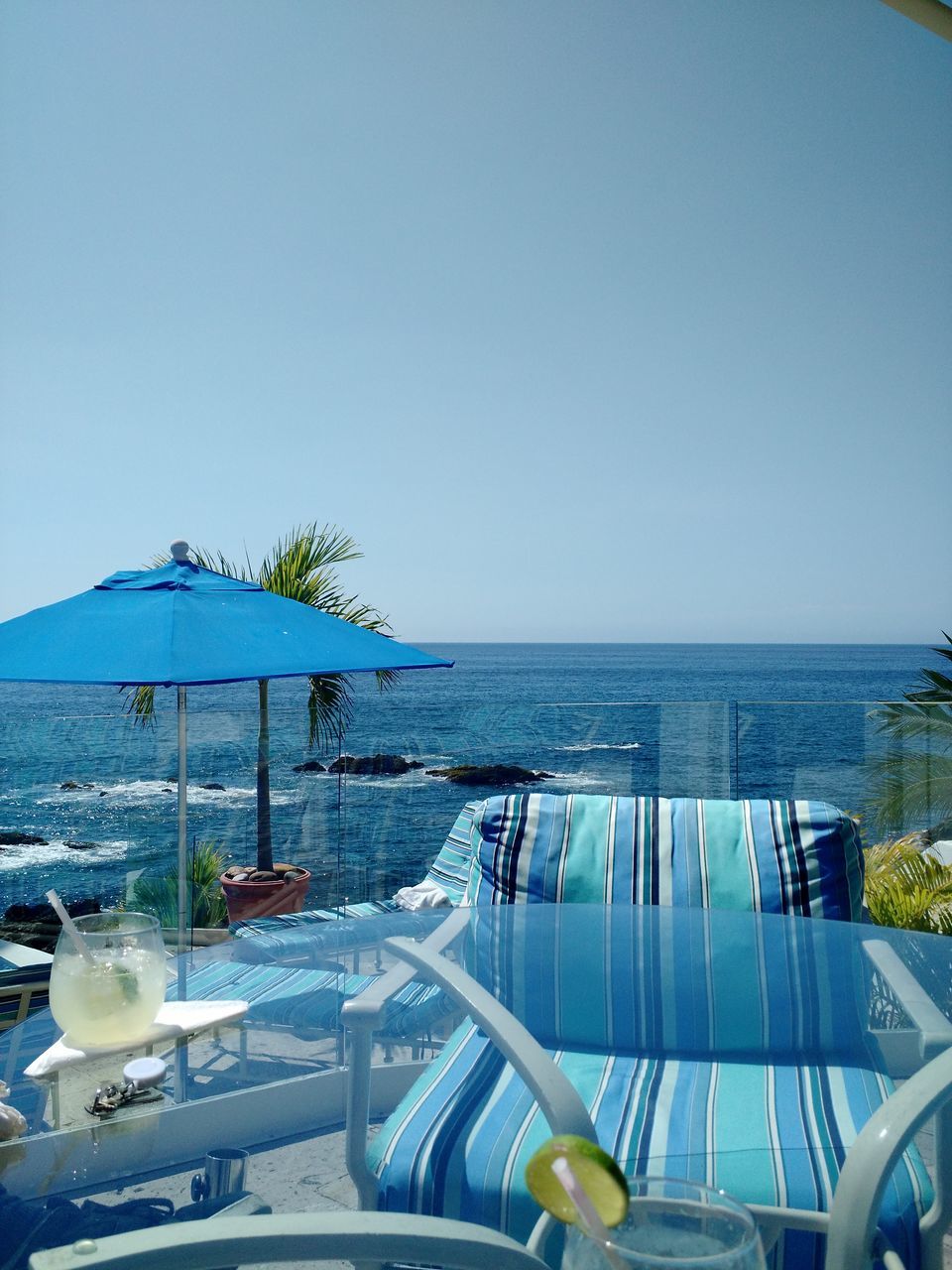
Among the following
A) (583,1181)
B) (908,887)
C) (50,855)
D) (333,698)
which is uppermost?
(333,698)

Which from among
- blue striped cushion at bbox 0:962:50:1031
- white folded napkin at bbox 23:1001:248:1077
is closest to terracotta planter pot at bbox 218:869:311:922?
blue striped cushion at bbox 0:962:50:1031

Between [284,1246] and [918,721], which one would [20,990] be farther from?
[918,721]

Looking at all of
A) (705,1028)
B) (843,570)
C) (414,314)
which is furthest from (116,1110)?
(843,570)

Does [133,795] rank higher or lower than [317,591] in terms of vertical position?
lower

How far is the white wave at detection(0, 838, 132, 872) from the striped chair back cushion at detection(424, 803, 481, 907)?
122cm

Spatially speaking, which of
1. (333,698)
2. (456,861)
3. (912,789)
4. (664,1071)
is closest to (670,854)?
(664,1071)

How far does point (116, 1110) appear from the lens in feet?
3.57

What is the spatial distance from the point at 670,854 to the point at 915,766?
3.01m

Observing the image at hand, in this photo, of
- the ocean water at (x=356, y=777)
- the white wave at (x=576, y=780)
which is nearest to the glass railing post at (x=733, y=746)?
the ocean water at (x=356, y=777)

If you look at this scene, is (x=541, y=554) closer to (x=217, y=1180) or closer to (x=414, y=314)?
(x=414, y=314)

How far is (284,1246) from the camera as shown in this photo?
0.82 m

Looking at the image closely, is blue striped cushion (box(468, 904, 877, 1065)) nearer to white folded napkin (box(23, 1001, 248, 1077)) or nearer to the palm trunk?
white folded napkin (box(23, 1001, 248, 1077))

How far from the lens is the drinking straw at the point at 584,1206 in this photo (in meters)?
0.64

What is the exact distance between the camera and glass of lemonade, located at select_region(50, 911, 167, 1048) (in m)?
1.29
